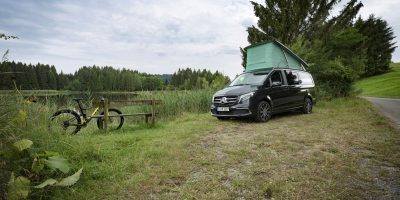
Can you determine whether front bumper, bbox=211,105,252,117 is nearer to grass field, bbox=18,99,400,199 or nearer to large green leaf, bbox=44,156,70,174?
grass field, bbox=18,99,400,199

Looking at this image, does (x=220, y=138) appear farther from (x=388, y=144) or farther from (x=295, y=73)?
(x=295, y=73)

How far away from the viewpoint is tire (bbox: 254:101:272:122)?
33.5 ft

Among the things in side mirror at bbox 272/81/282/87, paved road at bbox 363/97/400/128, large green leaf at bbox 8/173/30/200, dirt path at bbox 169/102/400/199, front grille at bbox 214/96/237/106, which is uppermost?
side mirror at bbox 272/81/282/87

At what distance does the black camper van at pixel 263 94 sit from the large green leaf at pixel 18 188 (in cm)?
755

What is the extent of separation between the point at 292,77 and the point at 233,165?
791cm

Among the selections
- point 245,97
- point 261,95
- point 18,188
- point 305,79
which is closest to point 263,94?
point 261,95

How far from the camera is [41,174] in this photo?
390 cm

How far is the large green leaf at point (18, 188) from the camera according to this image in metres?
3.15

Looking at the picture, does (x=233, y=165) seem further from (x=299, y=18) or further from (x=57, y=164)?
(x=299, y=18)

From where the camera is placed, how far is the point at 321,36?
2509 centimetres

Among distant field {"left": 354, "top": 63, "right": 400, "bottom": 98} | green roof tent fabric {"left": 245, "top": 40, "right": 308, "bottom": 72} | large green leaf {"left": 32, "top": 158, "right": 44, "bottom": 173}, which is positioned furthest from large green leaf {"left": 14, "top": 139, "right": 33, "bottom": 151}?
distant field {"left": 354, "top": 63, "right": 400, "bottom": 98}

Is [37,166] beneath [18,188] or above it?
above

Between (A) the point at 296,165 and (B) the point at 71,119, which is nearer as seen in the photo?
(A) the point at 296,165

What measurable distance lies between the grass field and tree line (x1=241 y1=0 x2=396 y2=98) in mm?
11689
